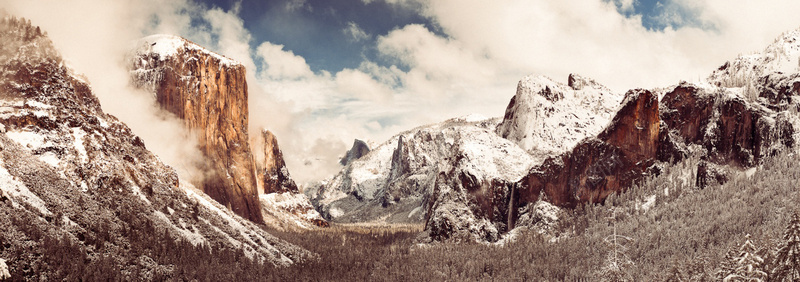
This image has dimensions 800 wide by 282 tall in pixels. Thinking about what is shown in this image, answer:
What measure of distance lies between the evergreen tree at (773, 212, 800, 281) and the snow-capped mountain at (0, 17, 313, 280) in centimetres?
11195

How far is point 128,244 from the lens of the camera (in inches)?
4828

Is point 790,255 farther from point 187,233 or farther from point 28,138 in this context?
point 28,138

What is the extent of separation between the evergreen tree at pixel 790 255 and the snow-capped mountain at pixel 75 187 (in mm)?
111953

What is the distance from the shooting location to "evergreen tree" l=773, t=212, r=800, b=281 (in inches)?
2489

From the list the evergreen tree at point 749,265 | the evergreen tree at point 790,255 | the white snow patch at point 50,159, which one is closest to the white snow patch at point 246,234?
the white snow patch at point 50,159

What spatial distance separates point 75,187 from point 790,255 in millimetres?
137486

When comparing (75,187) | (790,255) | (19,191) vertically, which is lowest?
(790,255)

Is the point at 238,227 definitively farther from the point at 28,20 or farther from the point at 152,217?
the point at 28,20

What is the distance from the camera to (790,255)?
6406cm

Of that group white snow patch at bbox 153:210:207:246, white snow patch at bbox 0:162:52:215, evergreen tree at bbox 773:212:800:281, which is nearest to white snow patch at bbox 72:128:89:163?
white snow patch at bbox 153:210:207:246

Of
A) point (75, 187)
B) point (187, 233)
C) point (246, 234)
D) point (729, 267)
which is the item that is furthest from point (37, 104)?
point (729, 267)

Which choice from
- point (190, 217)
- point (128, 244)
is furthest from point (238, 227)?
point (128, 244)

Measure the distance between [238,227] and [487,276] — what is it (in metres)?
90.1

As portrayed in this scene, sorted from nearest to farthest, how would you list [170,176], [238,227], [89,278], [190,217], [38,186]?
1. [89,278]
2. [38,186]
3. [190,217]
4. [170,176]
5. [238,227]
